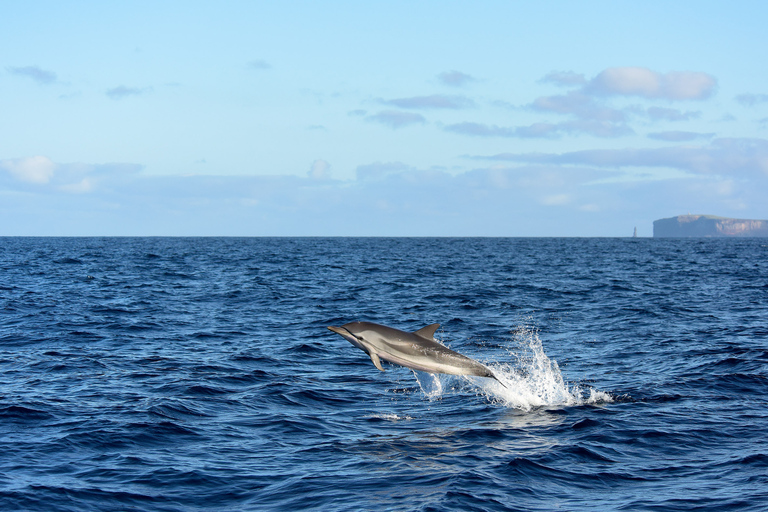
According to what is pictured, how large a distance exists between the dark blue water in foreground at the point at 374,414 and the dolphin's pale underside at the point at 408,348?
1.29 metres

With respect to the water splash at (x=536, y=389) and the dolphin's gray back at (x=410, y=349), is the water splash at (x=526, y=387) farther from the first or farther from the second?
the dolphin's gray back at (x=410, y=349)

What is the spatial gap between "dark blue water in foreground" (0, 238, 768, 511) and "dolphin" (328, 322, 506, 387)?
130 cm

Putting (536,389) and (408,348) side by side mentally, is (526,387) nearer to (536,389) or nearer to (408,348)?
(536,389)

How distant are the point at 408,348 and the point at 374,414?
247 centimetres

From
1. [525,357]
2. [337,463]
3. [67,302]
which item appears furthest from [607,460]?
[67,302]

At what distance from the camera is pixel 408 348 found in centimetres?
1283

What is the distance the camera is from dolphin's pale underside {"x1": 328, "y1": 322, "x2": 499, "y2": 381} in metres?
12.8

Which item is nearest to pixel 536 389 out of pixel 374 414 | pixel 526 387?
pixel 526 387

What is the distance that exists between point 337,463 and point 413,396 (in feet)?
16.7

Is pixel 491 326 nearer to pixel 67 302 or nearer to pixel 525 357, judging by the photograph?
pixel 525 357

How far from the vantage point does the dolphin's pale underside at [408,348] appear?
12.8 metres

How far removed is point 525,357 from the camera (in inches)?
806

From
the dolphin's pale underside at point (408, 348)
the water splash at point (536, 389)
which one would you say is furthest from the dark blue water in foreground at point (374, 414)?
the dolphin's pale underside at point (408, 348)

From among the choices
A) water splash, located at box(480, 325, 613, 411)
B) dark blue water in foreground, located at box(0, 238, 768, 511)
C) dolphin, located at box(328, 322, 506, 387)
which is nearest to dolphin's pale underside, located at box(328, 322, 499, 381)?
dolphin, located at box(328, 322, 506, 387)
